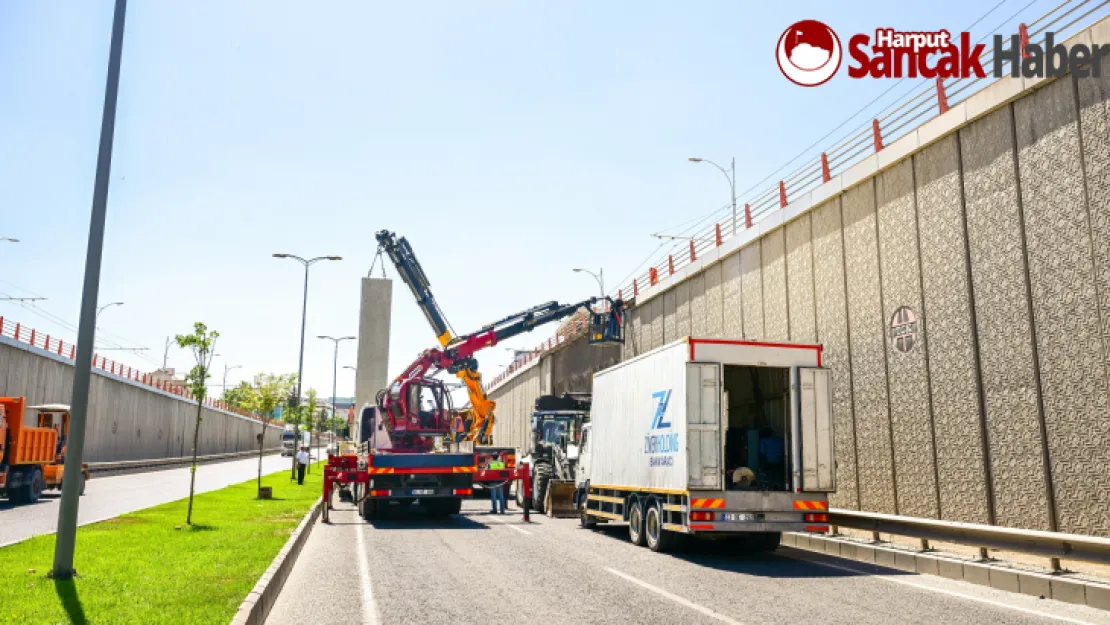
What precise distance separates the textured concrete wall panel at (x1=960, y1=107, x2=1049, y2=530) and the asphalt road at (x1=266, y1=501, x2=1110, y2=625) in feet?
7.13

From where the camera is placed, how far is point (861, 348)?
16781mm

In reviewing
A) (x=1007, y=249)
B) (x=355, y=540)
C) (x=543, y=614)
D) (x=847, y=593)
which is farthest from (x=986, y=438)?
(x=355, y=540)

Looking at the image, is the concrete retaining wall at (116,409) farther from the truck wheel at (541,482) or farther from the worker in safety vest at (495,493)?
the truck wheel at (541,482)

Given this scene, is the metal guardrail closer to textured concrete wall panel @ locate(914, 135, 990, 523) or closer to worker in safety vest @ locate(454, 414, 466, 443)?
textured concrete wall panel @ locate(914, 135, 990, 523)

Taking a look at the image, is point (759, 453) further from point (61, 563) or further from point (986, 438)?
point (61, 563)

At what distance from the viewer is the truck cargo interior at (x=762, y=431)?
50.2 ft

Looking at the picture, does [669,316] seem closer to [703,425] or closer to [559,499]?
[559,499]

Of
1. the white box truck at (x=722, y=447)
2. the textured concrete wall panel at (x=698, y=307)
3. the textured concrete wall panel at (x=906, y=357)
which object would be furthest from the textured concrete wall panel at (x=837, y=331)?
the textured concrete wall panel at (x=698, y=307)

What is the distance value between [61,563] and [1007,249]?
13.3 m

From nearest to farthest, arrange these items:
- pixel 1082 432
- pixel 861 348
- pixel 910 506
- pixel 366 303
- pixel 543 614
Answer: pixel 543 614 < pixel 1082 432 < pixel 910 506 < pixel 861 348 < pixel 366 303

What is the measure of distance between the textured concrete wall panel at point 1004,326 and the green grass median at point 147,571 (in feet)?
34.7

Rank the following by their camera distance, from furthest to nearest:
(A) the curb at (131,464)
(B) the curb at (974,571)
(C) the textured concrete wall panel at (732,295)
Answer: (A) the curb at (131,464) → (C) the textured concrete wall panel at (732,295) → (B) the curb at (974,571)

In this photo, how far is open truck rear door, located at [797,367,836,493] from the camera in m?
13.6

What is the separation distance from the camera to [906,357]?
1541cm
